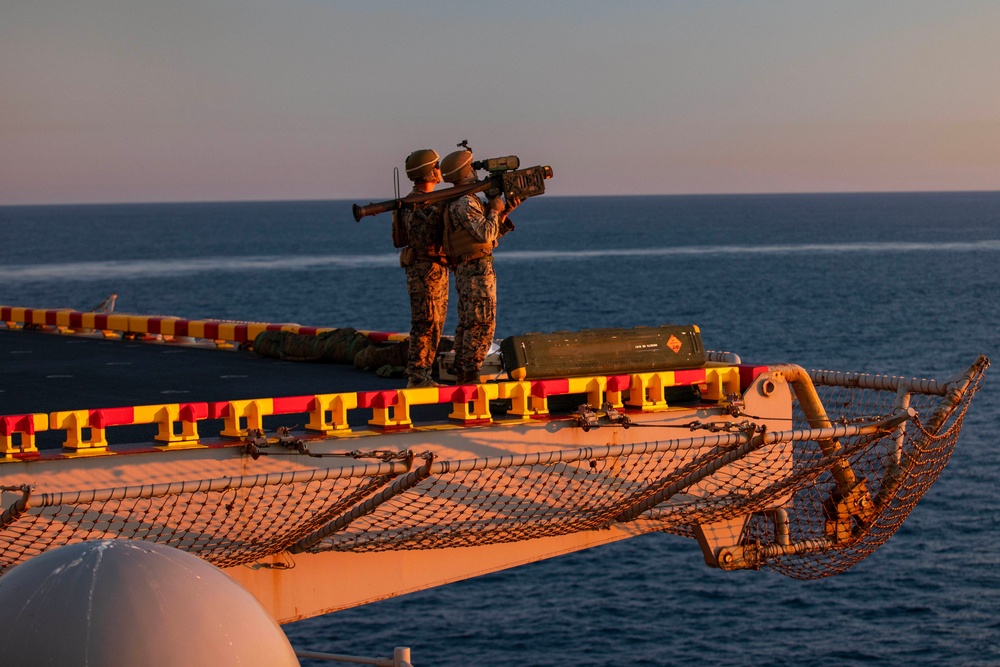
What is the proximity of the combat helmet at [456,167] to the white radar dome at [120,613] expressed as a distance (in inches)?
364

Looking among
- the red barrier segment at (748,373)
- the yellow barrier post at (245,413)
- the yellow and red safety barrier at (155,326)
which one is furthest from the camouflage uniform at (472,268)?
the yellow and red safety barrier at (155,326)

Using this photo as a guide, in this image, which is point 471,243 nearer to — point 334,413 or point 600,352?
point 600,352

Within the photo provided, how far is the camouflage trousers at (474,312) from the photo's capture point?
46.3 ft

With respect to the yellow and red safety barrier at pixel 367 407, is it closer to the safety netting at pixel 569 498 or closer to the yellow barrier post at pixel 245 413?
the yellow barrier post at pixel 245 413

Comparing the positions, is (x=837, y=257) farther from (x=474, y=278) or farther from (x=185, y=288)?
(x=474, y=278)

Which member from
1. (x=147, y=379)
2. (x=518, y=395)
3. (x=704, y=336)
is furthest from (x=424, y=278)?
(x=704, y=336)

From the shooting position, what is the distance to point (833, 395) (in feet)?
55.9

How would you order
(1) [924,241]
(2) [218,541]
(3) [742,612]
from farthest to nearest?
(1) [924,241]
(3) [742,612]
(2) [218,541]

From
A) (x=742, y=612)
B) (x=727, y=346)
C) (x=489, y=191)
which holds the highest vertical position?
(x=489, y=191)

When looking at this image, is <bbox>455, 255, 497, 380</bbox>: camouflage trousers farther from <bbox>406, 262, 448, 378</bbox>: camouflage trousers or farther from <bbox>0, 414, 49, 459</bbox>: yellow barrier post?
<bbox>0, 414, 49, 459</bbox>: yellow barrier post

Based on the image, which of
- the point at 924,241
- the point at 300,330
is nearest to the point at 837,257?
the point at 924,241

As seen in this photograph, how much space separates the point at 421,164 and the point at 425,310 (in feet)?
4.92

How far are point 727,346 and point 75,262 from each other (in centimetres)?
9224

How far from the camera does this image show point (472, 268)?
1412 cm
